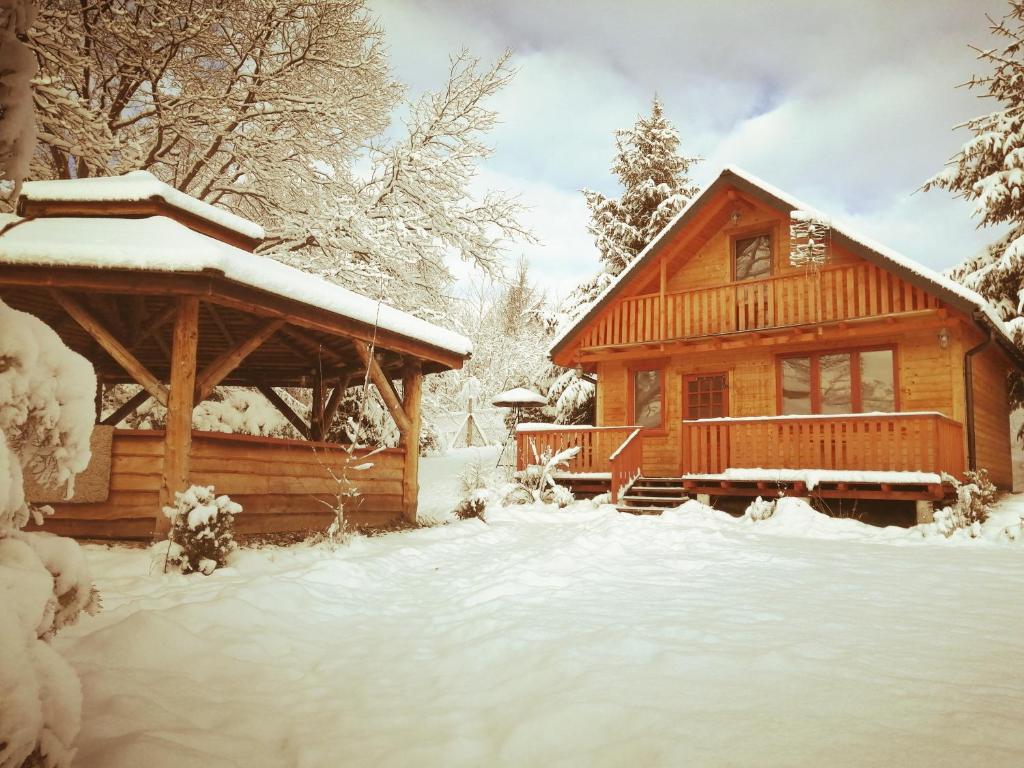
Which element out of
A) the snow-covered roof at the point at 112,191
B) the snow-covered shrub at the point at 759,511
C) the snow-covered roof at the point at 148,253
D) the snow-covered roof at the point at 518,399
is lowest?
the snow-covered shrub at the point at 759,511

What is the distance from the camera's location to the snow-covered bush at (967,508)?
8.33 m

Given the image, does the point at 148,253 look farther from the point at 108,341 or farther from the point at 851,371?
the point at 851,371

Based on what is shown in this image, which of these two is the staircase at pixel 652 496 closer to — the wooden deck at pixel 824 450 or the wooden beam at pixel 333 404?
the wooden deck at pixel 824 450

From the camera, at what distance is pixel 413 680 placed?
286 cm

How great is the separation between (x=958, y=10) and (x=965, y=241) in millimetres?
7404

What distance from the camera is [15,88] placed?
64.9 inches

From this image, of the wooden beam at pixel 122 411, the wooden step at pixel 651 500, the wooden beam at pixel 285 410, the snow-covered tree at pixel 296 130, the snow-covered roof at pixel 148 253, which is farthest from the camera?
the wooden step at pixel 651 500

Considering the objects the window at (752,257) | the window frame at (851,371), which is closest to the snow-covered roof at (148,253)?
the window frame at (851,371)

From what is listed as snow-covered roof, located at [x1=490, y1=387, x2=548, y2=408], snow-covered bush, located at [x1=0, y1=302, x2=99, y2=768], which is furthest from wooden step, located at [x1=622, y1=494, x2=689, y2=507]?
snow-covered bush, located at [x1=0, y1=302, x2=99, y2=768]

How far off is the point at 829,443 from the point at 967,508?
2.23m

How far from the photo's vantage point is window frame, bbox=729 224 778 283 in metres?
13.3

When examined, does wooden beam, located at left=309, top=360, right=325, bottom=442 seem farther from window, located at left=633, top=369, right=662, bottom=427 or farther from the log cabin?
window, located at left=633, top=369, right=662, bottom=427

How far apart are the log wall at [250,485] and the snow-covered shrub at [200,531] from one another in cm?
112

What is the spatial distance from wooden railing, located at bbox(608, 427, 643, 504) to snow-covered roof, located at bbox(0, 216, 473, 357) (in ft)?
21.9
